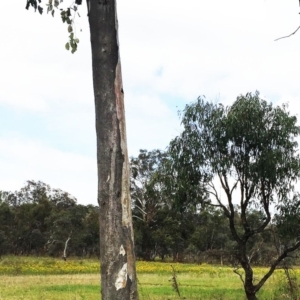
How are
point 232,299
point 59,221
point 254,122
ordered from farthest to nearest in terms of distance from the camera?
point 59,221
point 232,299
point 254,122

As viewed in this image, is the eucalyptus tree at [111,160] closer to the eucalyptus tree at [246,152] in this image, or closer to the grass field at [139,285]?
the grass field at [139,285]

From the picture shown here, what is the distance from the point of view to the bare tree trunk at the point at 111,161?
2.67 metres

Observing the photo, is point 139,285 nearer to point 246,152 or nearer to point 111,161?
point 246,152

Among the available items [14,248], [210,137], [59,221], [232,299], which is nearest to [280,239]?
[232,299]

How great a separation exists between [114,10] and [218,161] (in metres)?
10.6

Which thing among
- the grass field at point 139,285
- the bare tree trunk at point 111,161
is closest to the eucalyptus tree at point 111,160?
the bare tree trunk at point 111,161

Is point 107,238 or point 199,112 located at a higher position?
point 199,112

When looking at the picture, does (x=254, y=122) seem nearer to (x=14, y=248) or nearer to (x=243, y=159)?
(x=243, y=159)

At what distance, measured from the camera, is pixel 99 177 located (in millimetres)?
2844

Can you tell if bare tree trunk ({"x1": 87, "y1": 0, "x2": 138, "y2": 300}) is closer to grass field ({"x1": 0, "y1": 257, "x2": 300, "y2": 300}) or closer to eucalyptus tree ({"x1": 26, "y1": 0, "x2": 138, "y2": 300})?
eucalyptus tree ({"x1": 26, "y1": 0, "x2": 138, "y2": 300})

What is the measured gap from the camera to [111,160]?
283 centimetres

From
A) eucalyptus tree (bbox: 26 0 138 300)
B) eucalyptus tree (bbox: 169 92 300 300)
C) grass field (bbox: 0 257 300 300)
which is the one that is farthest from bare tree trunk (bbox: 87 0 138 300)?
eucalyptus tree (bbox: 169 92 300 300)

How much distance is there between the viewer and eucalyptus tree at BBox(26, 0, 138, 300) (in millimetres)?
2666

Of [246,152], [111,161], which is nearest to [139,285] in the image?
[246,152]
